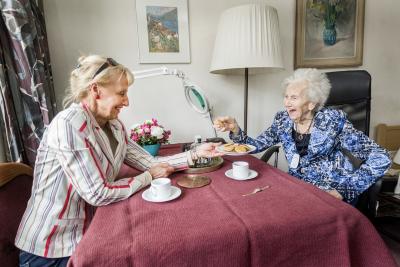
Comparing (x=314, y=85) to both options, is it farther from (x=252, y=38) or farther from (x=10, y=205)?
(x=10, y=205)

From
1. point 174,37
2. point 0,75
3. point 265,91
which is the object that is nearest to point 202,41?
point 174,37

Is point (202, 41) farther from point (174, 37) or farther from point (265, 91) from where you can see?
point (265, 91)

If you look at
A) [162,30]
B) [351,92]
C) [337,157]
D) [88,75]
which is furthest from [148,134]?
[351,92]

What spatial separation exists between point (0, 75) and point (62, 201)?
2.37 ft

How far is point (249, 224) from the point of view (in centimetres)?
71

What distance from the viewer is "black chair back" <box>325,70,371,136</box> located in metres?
1.81

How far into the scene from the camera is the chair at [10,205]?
0.89 meters

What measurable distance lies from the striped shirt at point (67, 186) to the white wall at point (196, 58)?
→ 1.04 meters

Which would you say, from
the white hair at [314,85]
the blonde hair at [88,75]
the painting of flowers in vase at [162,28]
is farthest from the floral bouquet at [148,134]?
the white hair at [314,85]

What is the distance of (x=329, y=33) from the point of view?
2.24 metres

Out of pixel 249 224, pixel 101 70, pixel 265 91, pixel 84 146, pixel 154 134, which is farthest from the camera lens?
pixel 265 91

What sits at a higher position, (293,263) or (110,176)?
(110,176)

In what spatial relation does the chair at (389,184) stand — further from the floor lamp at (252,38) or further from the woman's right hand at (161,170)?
the woman's right hand at (161,170)

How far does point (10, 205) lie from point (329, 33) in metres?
2.54
